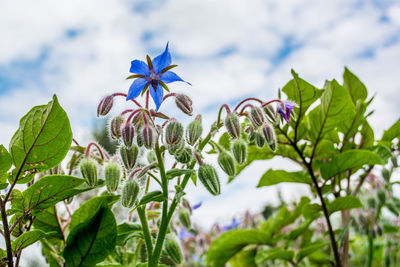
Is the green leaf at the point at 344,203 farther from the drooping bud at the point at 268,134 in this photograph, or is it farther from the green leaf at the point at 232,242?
the drooping bud at the point at 268,134

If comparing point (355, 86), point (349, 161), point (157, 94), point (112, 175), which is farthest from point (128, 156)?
point (355, 86)

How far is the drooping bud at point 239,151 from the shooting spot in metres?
1.10

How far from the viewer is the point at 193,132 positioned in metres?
0.98

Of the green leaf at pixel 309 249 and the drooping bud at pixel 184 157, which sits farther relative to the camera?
the green leaf at pixel 309 249

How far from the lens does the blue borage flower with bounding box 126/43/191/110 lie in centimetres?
101

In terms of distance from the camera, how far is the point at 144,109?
961 millimetres

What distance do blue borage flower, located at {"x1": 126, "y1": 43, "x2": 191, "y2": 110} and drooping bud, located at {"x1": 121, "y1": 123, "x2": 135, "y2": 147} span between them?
0.08 m

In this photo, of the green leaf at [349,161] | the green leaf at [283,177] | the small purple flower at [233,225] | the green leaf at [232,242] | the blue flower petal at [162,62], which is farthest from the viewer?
the small purple flower at [233,225]

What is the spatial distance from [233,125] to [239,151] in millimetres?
112

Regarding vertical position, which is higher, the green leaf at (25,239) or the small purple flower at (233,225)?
the small purple flower at (233,225)

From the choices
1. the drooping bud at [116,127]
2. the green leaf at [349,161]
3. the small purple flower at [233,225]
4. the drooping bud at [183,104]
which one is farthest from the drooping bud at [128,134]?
the small purple flower at [233,225]

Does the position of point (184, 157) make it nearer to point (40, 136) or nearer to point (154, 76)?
point (154, 76)

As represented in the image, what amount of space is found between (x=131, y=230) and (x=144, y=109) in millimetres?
338

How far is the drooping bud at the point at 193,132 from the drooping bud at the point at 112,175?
19cm
